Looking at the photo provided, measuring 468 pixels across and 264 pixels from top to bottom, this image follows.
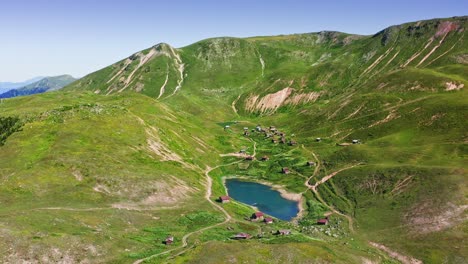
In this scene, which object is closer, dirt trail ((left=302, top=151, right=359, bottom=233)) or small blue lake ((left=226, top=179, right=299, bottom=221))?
dirt trail ((left=302, top=151, right=359, bottom=233))

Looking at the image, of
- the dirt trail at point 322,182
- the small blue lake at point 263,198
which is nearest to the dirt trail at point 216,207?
the small blue lake at point 263,198

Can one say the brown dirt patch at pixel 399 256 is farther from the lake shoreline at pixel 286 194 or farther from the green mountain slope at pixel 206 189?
the lake shoreline at pixel 286 194

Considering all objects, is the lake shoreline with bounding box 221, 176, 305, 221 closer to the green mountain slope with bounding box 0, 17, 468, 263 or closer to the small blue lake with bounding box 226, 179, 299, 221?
the small blue lake with bounding box 226, 179, 299, 221

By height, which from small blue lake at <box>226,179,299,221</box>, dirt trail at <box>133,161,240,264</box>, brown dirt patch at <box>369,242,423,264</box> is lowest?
brown dirt patch at <box>369,242,423,264</box>

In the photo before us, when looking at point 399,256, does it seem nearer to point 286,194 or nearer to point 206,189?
point 286,194

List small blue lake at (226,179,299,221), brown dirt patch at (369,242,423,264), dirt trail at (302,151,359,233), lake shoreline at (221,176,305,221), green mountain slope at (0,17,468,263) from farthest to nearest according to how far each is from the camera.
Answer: small blue lake at (226,179,299,221) < lake shoreline at (221,176,305,221) < dirt trail at (302,151,359,233) < brown dirt patch at (369,242,423,264) < green mountain slope at (0,17,468,263)

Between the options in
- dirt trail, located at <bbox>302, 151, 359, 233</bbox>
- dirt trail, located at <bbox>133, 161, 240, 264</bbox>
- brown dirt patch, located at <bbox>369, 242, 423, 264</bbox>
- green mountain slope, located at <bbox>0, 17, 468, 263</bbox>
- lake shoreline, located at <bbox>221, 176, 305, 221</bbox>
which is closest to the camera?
dirt trail, located at <bbox>133, 161, 240, 264</bbox>

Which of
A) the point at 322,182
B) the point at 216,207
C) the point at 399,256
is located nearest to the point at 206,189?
the point at 216,207

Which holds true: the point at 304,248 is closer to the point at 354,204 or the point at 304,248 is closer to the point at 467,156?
the point at 354,204

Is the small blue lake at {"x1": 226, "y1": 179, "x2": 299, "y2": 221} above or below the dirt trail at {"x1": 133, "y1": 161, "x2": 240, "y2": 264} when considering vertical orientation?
below

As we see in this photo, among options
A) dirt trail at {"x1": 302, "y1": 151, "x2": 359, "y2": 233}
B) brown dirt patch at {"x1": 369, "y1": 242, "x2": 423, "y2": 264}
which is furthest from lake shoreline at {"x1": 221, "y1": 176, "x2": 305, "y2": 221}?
brown dirt patch at {"x1": 369, "y1": 242, "x2": 423, "y2": 264}
